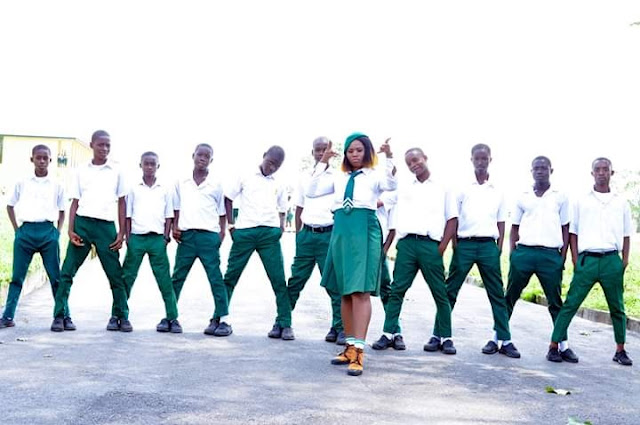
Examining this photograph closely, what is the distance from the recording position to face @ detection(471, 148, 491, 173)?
8.76 metres

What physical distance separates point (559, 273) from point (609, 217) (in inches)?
28.6

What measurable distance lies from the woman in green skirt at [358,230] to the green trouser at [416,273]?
3.44ft

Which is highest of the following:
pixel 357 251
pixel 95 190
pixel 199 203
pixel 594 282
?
pixel 95 190

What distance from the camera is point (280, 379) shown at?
22.6 feet

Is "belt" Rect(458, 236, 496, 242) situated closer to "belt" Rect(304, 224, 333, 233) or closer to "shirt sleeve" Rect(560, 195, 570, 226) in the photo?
"shirt sleeve" Rect(560, 195, 570, 226)

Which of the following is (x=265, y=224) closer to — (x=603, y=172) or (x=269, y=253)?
(x=269, y=253)

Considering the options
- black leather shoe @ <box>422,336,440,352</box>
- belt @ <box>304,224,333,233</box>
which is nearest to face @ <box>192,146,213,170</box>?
belt @ <box>304,224,333,233</box>

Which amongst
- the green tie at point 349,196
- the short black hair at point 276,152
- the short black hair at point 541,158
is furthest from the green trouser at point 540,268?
the short black hair at point 276,152

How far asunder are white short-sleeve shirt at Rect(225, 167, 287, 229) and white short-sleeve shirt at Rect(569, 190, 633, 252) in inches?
121

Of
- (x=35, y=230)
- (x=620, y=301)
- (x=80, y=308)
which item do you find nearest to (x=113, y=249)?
(x=35, y=230)

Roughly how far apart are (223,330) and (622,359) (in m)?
3.98

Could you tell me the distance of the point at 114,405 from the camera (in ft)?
18.9

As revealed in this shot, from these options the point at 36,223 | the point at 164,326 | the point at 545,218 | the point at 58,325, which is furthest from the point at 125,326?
the point at 545,218

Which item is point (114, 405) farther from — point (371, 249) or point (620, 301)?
point (620, 301)
